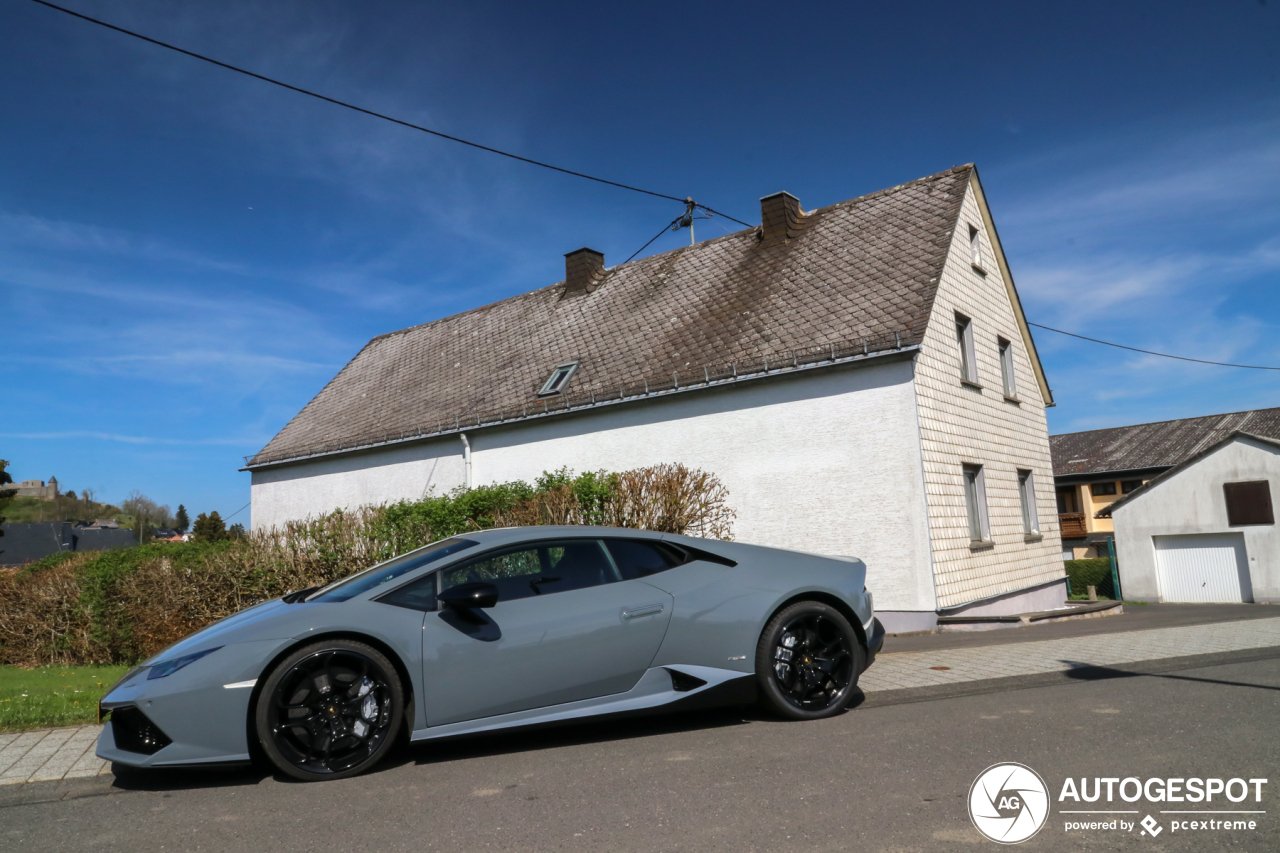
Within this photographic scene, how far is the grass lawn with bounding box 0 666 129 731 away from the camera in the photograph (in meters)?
6.28

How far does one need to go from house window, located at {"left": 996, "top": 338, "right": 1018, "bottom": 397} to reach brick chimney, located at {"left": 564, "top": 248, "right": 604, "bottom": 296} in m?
9.24

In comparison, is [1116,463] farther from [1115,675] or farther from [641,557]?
[641,557]

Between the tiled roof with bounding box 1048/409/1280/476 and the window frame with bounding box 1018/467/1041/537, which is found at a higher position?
the tiled roof with bounding box 1048/409/1280/476

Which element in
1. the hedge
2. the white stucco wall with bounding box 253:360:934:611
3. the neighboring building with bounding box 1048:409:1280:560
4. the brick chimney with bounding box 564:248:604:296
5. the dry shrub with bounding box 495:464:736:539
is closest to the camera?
the hedge

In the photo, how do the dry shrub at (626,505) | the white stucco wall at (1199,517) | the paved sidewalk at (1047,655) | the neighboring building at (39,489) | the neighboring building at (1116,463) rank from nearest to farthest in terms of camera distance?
the paved sidewalk at (1047,655) → the dry shrub at (626,505) → the white stucco wall at (1199,517) → the neighboring building at (1116,463) → the neighboring building at (39,489)

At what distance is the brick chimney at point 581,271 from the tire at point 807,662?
16.4 metres

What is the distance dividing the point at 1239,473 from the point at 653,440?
26157mm

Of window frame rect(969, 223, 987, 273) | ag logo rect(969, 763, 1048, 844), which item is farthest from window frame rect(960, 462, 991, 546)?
ag logo rect(969, 763, 1048, 844)

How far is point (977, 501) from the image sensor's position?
14953mm

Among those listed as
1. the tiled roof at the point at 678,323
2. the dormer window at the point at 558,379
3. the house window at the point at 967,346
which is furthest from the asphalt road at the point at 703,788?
the dormer window at the point at 558,379

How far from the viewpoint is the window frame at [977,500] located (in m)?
14.7

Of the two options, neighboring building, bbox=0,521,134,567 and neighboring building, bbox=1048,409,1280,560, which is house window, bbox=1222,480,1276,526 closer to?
neighboring building, bbox=1048,409,1280,560

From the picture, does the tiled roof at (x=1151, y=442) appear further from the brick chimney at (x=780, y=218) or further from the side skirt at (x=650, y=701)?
the side skirt at (x=650, y=701)

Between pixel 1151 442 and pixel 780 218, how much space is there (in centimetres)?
3759
